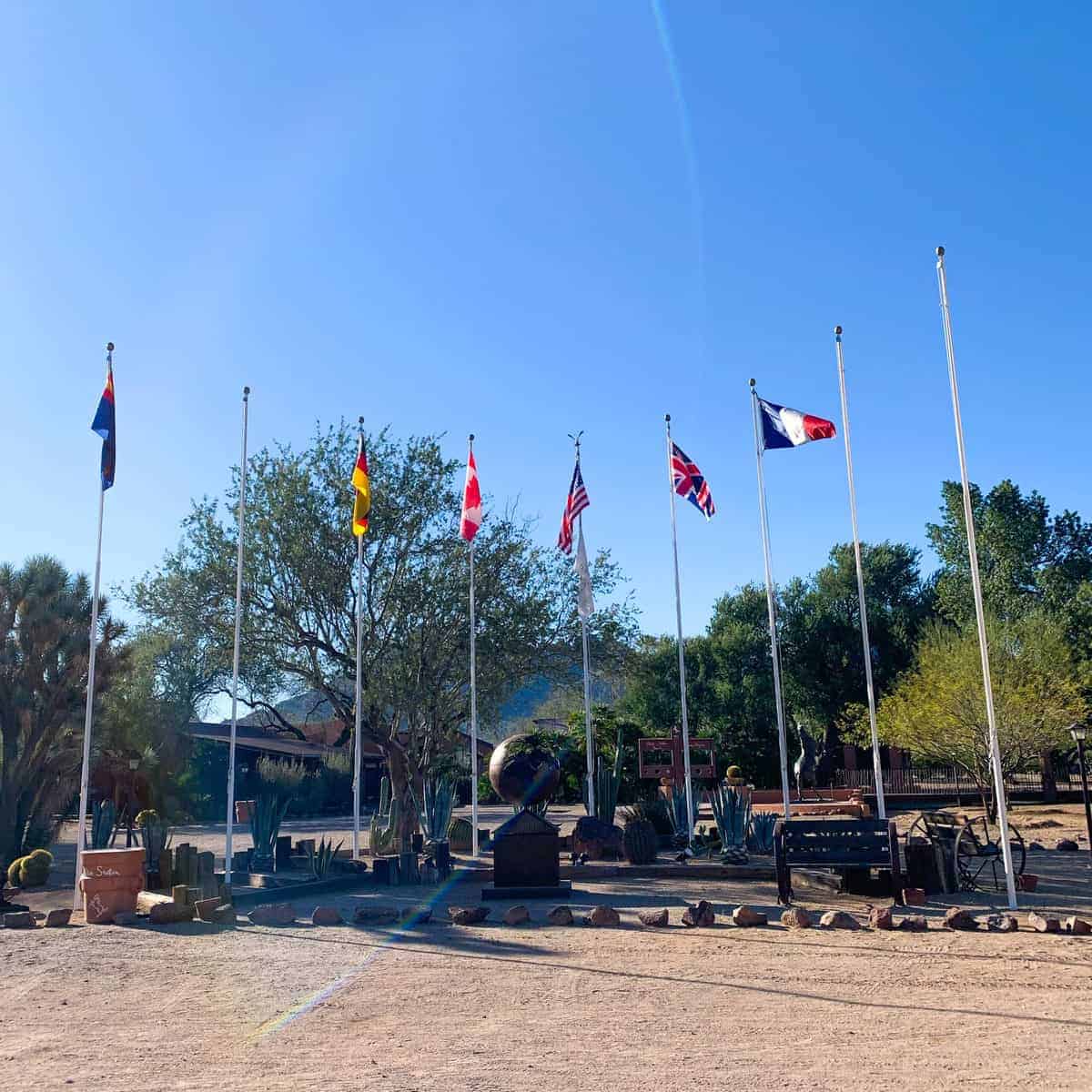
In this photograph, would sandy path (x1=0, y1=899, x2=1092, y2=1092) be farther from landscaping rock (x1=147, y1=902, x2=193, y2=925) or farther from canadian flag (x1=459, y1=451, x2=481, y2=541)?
canadian flag (x1=459, y1=451, x2=481, y2=541)

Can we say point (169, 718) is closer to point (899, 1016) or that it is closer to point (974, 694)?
point (974, 694)

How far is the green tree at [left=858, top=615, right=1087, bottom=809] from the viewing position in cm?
2895

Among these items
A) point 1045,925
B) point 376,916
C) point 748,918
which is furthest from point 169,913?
point 1045,925

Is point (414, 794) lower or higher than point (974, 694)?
lower

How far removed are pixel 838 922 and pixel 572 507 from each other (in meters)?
11.2

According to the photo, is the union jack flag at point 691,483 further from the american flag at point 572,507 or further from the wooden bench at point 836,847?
the wooden bench at point 836,847

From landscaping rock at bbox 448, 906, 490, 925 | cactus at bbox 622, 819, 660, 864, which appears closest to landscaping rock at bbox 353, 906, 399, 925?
landscaping rock at bbox 448, 906, 490, 925

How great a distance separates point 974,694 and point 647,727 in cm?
1921

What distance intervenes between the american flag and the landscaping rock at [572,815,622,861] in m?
5.33

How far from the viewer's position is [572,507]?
799 inches

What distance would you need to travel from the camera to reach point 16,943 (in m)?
10.5

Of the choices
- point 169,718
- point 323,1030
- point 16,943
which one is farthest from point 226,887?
point 169,718

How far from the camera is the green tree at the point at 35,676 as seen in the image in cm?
1962

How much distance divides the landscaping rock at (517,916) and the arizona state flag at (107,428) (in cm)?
940
